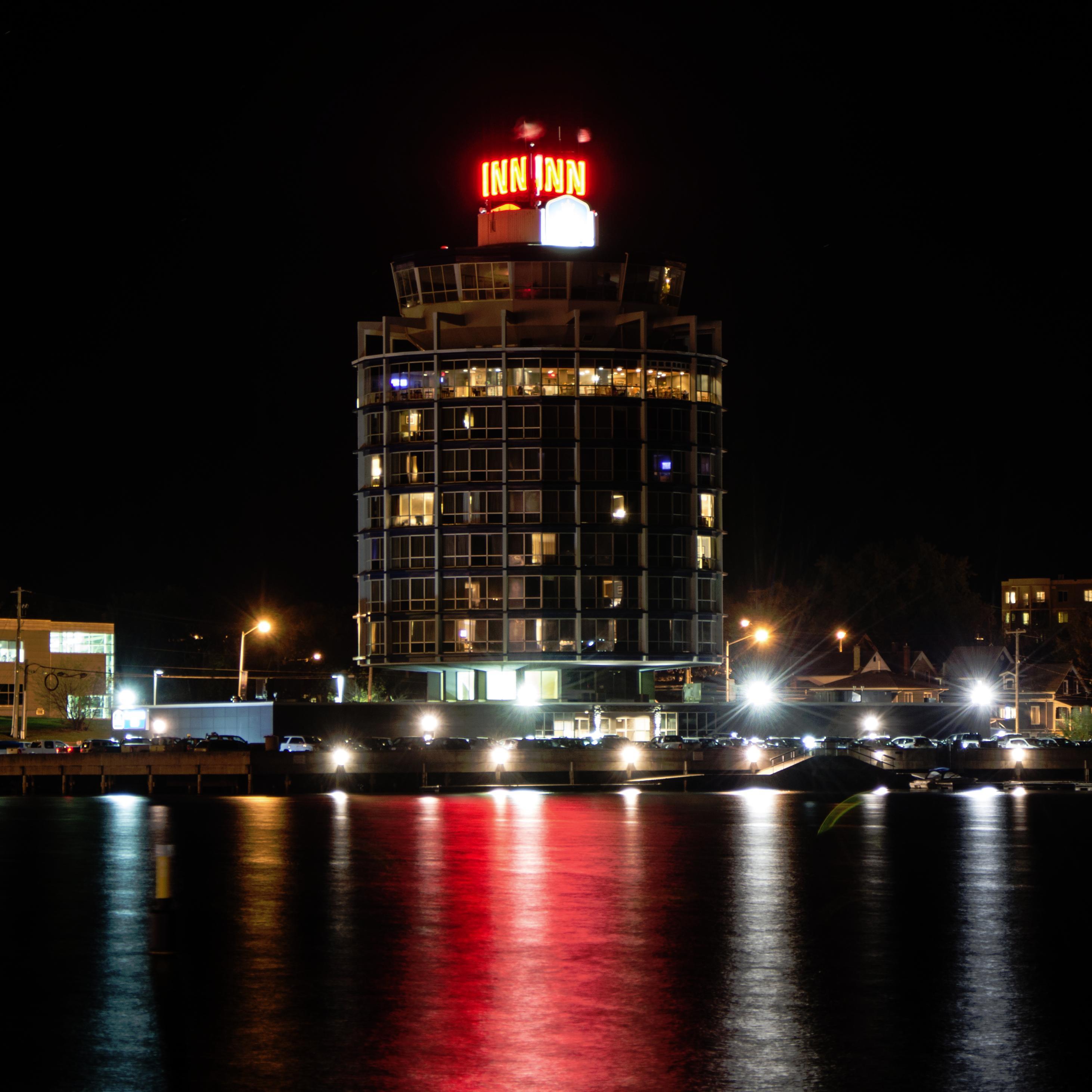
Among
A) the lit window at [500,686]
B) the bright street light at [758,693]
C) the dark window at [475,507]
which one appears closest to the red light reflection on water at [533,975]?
the dark window at [475,507]

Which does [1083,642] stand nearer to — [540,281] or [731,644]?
[731,644]

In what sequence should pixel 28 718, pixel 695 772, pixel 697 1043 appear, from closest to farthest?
pixel 697 1043 → pixel 695 772 → pixel 28 718

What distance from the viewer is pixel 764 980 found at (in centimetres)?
2023

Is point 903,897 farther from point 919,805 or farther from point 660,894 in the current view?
point 919,805

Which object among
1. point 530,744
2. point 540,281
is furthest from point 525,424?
point 530,744

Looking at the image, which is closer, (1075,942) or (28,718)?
(1075,942)

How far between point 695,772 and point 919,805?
25.3m

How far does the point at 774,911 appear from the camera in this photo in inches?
1071

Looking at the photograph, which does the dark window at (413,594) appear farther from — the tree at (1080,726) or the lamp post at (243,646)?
the tree at (1080,726)

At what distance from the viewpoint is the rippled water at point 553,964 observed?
15.6 metres

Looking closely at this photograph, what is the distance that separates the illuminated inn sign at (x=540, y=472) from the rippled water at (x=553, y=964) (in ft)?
264

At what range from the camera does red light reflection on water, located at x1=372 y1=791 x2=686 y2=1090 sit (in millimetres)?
15398

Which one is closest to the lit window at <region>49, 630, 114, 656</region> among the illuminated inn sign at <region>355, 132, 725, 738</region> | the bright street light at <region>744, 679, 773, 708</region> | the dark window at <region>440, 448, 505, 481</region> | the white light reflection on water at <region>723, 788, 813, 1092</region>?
the illuminated inn sign at <region>355, 132, 725, 738</region>

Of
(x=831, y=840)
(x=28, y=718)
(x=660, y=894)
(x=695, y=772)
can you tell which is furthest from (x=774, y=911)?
(x=28, y=718)
